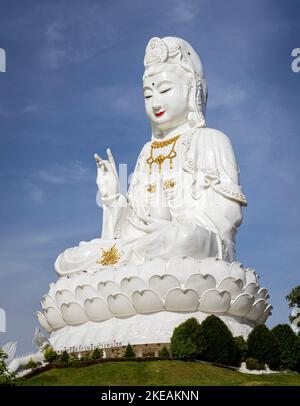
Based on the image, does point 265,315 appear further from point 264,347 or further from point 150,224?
point 150,224

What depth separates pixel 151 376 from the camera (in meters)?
12.9

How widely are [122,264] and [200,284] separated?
180 cm

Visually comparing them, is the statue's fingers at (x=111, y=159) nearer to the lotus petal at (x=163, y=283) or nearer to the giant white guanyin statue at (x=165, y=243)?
the giant white guanyin statue at (x=165, y=243)

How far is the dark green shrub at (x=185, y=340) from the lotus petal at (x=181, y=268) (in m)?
1.19

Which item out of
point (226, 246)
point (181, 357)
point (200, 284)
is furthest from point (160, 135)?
point (181, 357)

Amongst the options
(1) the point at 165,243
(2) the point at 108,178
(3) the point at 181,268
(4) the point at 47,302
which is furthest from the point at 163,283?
(2) the point at 108,178

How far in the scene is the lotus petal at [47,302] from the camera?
56.1 feet

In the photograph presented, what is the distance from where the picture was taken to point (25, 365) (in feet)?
47.9

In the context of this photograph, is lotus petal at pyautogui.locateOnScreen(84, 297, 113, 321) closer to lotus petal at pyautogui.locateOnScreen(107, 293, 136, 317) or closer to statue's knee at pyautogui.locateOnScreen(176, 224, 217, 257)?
lotus petal at pyautogui.locateOnScreen(107, 293, 136, 317)

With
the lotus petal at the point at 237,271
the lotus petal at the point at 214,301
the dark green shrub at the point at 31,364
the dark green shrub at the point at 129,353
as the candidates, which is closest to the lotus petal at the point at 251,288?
the lotus petal at the point at 237,271

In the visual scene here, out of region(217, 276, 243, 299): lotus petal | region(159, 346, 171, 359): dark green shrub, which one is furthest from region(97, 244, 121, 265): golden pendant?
region(159, 346, 171, 359): dark green shrub

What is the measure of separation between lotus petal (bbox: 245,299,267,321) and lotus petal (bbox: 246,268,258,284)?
1.59 ft

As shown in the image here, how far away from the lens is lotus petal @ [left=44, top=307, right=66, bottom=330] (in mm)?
17094
